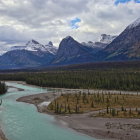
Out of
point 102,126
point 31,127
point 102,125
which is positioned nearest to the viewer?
point 102,126

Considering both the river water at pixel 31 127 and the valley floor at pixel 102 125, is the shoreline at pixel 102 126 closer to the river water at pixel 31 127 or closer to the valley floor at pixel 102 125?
the valley floor at pixel 102 125

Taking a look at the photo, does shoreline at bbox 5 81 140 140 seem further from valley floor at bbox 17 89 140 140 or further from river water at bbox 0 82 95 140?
river water at bbox 0 82 95 140

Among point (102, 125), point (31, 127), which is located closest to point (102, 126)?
point (102, 125)

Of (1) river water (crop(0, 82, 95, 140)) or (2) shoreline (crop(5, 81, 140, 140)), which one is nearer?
(2) shoreline (crop(5, 81, 140, 140))

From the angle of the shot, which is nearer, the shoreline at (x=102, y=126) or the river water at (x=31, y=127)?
the shoreline at (x=102, y=126)

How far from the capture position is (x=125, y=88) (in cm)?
16125

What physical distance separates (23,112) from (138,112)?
37299 millimetres

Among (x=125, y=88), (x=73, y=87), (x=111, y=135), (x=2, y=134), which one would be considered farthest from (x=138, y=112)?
(x=73, y=87)

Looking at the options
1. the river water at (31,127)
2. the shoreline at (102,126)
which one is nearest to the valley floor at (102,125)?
the shoreline at (102,126)

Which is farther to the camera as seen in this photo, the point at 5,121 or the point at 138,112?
the point at 138,112

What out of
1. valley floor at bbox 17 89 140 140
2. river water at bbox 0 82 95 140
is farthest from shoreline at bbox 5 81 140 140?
river water at bbox 0 82 95 140

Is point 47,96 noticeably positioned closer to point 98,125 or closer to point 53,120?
point 53,120

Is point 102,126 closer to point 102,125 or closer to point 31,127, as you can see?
point 102,125

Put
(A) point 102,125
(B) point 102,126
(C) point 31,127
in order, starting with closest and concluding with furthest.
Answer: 1. (B) point 102,126
2. (A) point 102,125
3. (C) point 31,127
